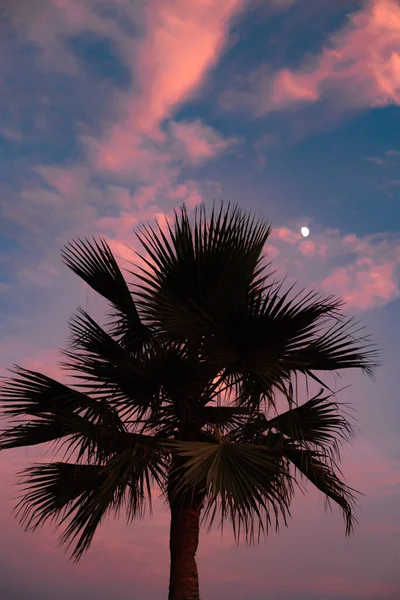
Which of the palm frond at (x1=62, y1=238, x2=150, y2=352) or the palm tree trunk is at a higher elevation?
the palm frond at (x1=62, y1=238, x2=150, y2=352)

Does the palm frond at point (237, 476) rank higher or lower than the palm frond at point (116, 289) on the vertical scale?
lower

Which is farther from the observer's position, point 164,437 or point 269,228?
point 269,228

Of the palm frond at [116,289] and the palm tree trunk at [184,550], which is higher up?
the palm frond at [116,289]

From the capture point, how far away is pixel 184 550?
28.8 ft

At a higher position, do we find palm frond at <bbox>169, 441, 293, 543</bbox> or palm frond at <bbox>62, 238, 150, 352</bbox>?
palm frond at <bbox>62, 238, 150, 352</bbox>

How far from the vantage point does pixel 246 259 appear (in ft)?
30.6

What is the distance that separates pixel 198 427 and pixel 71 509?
1834 mm

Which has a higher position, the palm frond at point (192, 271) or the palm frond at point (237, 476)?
the palm frond at point (192, 271)

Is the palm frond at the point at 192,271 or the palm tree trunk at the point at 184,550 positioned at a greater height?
the palm frond at the point at 192,271

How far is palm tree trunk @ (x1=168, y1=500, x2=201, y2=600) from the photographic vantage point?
28.2 ft

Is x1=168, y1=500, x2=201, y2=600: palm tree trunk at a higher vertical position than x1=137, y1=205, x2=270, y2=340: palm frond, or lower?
lower

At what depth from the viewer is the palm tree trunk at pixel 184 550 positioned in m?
8.61

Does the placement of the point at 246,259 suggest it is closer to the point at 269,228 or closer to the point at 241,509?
the point at 269,228

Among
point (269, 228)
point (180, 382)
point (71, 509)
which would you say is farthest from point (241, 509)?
point (269, 228)
